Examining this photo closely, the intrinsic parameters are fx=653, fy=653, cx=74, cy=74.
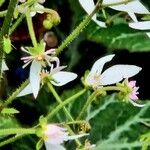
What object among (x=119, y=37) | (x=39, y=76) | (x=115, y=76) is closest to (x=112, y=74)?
(x=115, y=76)

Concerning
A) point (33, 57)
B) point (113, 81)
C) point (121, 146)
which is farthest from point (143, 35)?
point (33, 57)

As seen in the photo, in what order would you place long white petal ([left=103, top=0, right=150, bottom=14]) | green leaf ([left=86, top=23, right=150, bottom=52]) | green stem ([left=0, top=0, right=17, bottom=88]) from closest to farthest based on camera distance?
green stem ([left=0, top=0, right=17, bottom=88]) < long white petal ([left=103, top=0, right=150, bottom=14]) < green leaf ([left=86, top=23, right=150, bottom=52])

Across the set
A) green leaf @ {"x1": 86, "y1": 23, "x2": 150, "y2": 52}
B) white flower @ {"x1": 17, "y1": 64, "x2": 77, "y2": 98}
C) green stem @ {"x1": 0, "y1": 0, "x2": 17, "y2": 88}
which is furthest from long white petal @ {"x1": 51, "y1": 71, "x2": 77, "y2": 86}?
green leaf @ {"x1": 86, "y1": 23, "x2": 150, "y2": 52}

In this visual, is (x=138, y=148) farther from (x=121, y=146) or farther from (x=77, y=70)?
(x=77, y=70)

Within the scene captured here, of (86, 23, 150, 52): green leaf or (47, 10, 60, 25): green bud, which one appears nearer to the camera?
(47, 10, 60, 25): green bud

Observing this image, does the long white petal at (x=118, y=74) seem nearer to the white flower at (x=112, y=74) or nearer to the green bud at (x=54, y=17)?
the white flower at (x=112, y=74)

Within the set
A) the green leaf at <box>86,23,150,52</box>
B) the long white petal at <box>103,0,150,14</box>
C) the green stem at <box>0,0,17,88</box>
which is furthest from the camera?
the green leaf at <box>86,23,150,52</box>

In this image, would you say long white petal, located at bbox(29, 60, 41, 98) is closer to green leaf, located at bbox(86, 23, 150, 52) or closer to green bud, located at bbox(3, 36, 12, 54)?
green bud, located at bbox(3, 36, 12, 54)
